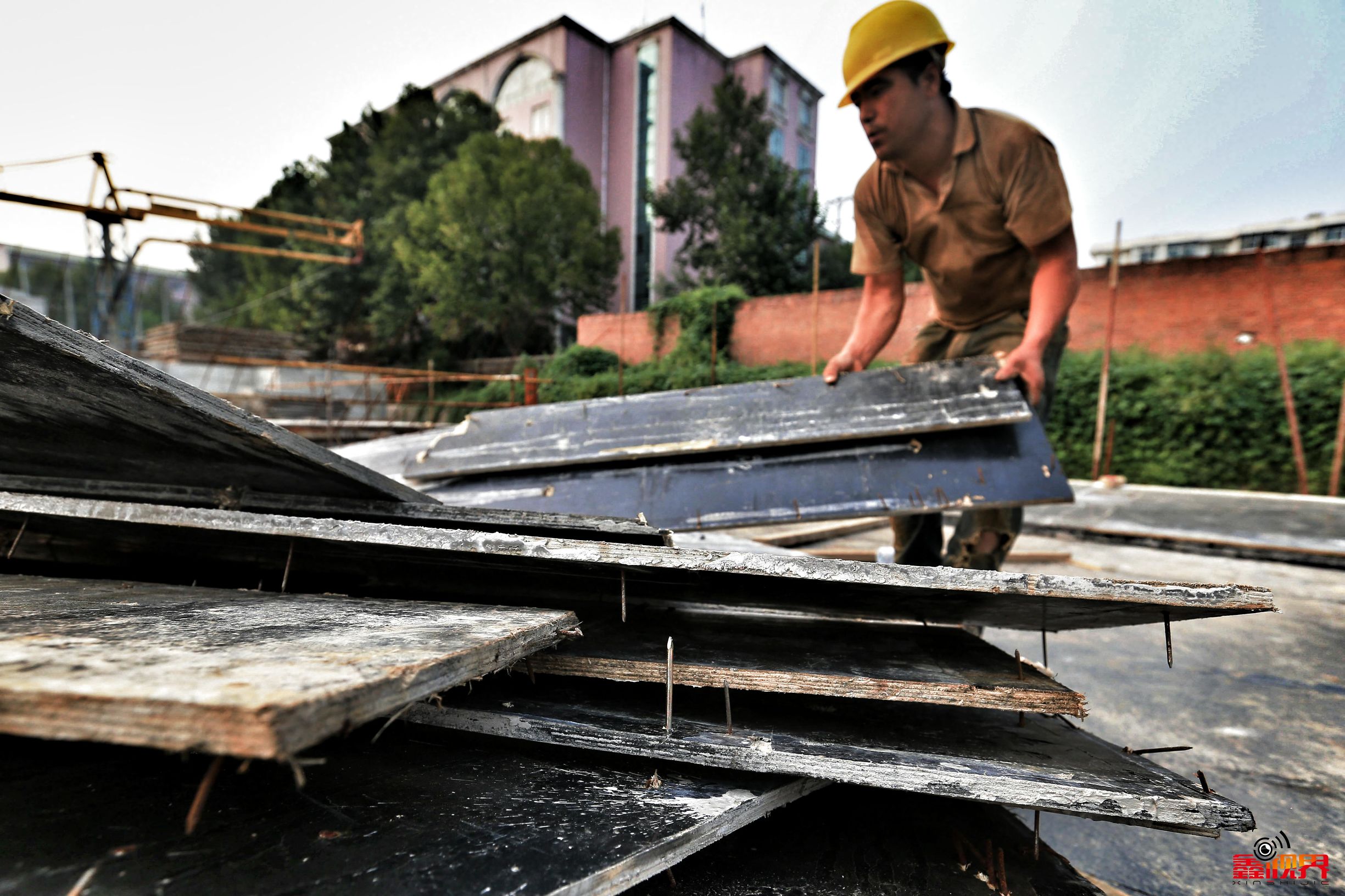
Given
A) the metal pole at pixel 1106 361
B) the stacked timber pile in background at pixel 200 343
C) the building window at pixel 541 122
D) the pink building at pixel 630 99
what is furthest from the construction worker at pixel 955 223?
the building window at pixel 541 122

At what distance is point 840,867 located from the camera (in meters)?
1.05

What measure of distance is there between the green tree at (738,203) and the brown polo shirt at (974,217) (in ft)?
49.4

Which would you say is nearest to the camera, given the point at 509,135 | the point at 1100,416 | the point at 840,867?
the point at 840,867

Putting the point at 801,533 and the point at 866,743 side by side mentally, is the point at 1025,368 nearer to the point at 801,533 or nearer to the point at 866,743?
the point at 866,743

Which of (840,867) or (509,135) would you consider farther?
(509,135)

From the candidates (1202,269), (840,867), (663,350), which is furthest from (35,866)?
(663,350)

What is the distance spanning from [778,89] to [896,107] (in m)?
23.7

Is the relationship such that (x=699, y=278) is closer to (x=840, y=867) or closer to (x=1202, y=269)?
(x=1202, y=269)

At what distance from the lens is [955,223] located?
244 cm

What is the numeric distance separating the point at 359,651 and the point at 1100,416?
12697 mm

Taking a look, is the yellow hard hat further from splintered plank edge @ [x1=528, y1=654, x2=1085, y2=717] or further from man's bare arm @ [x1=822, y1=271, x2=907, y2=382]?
splintered plank edge @ [x1=528, y1=654, x2=1085, y2=717]

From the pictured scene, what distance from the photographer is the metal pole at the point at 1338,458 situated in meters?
8.61

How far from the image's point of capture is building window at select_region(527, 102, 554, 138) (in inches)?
861

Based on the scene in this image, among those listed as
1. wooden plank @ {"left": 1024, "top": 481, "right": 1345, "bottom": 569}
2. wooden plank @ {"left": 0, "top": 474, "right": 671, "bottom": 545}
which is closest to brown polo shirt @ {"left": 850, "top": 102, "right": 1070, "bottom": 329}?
wooden plank @ {"left": 0, "top": 474, "right": 671, "bottom": 545}
